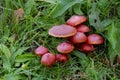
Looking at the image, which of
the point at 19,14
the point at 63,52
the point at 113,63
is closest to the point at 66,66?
the point at 63,52

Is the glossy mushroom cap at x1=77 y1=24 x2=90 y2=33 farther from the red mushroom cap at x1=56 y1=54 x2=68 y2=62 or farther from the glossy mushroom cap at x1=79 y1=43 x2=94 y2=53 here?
the red mushroom cap at x1=56 y1=54 x2=68 y2=62

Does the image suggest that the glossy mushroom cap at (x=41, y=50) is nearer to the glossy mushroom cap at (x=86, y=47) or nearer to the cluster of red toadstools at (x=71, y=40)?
the cluster of red toadstools at (x=71, y=40)

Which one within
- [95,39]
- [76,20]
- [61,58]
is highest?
[76,20]

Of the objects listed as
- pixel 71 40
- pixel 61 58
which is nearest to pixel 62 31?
pixel 71 40

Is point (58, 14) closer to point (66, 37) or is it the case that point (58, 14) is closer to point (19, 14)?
point (66, 37)

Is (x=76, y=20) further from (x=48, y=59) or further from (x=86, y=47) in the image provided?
(x=48, y=59)

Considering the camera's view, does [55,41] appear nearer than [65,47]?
No

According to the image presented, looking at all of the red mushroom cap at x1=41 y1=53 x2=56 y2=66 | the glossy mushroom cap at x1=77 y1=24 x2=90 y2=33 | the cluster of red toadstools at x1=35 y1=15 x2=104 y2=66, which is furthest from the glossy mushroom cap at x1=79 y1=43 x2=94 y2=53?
the red mushroom cap at x1=41 y1=53 x2=56 y2=66

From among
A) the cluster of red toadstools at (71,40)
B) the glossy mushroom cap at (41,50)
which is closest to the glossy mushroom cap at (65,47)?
the cluster of red toadstools at (71,40)
